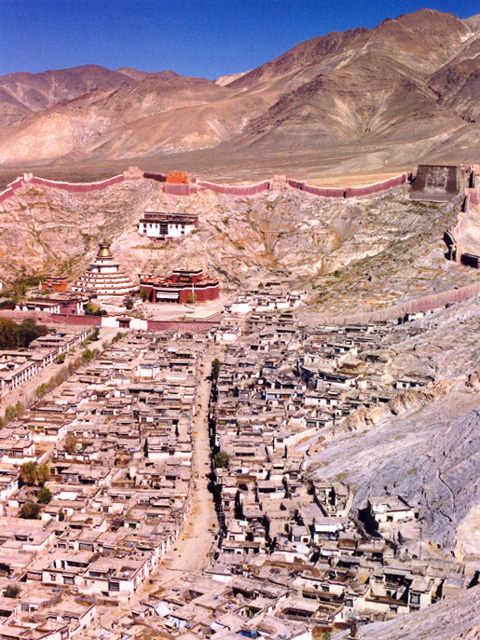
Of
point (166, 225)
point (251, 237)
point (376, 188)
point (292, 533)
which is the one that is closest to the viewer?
point (292, 533)

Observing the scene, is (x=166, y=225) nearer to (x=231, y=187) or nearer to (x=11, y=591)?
(x=231, y=187)

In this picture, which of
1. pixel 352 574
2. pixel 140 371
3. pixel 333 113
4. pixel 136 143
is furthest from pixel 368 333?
pixel 136 143

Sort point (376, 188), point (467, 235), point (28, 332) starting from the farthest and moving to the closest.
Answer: point (376, 188), point (467, 235), point (28, 332)

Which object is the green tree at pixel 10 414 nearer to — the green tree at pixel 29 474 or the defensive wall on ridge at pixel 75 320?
the green tree at pixel 29 474

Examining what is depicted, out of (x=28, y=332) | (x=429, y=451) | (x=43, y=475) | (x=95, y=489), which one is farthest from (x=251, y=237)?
(x=95, y=489)

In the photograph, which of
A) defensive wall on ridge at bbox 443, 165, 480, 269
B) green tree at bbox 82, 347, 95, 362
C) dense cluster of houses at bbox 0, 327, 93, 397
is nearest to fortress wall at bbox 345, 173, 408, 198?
defensive wall on ridge at bbox 443, 165, 480, 269

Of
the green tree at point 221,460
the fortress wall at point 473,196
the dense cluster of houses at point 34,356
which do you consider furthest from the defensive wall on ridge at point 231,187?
the green tree at point 221,460
